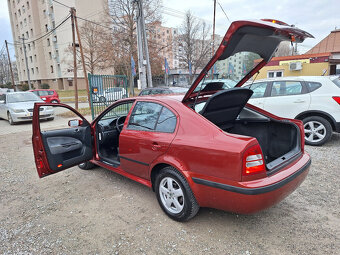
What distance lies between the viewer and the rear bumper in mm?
2004

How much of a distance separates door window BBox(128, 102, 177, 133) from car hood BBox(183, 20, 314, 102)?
363 millimetres

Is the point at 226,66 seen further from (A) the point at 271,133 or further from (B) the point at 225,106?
(A) the point at 271,133

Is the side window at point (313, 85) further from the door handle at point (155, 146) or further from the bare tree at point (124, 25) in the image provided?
the bare tree at point (124, 25)

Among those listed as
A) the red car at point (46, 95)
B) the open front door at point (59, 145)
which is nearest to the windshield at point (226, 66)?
the open front door at point (59, 145)

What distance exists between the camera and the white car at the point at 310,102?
4.92 meters

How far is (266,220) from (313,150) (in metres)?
3.11

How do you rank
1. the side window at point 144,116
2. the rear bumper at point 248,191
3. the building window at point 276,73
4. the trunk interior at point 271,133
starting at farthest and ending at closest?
1. the building window at point 276,73
2. the trunk interior at point 271,133
3. the side window at point 144,116
4. the rear bumper at point 248,191

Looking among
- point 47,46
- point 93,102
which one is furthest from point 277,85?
point 47,46

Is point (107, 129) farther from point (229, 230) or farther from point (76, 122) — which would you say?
point (229, 230)

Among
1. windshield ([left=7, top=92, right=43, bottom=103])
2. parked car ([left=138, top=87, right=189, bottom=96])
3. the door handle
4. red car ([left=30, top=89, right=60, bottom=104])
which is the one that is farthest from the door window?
red car ([left=30, top=89, right=60, bottom=104])

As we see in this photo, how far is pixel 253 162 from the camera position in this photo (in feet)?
6.69

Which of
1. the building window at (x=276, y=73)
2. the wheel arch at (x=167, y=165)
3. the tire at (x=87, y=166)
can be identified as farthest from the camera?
the building window at (x=276, y=73)

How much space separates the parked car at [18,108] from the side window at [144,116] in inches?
331

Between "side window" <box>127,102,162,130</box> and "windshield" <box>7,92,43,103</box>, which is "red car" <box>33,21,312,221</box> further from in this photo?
"windshield" <box>7,92,43,103</box>
